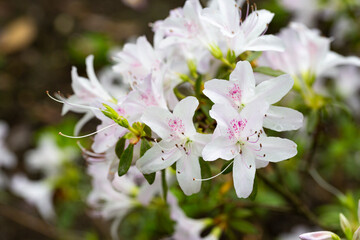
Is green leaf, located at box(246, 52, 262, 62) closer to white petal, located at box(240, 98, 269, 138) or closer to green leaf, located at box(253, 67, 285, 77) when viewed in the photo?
green leaf, located at box(253, 67, 285, 77)

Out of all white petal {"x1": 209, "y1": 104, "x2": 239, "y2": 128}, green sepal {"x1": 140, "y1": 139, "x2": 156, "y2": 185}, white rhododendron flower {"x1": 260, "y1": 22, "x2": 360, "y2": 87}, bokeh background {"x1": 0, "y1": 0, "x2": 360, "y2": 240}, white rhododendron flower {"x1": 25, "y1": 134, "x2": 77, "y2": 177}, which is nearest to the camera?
white petal {"x1": 209, "y1": 104, "x2": 239, "y2": 128}

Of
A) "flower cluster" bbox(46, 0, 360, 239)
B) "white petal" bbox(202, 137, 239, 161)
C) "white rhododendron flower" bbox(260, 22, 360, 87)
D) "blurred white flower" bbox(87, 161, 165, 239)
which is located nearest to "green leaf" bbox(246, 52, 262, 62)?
"flower cluster" bbox(46, 0, 360, 239)

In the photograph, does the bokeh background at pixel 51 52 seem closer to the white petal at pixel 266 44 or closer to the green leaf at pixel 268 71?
the green leaf at pixel 268 71

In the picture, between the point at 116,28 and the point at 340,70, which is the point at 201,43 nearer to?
the point at 340,70

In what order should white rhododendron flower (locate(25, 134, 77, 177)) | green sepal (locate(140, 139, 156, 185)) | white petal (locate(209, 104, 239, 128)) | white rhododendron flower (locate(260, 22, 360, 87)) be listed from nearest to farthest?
white petal (locate(209, 104, 239, 128)), green sepal (locate(140, 139, 156, 185)), white rhododendron flower (locate(260, 22, 360, 87)), white rhododendron flower (locate(25, 134, 77, 177))

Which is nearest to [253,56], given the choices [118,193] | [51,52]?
[118,193]

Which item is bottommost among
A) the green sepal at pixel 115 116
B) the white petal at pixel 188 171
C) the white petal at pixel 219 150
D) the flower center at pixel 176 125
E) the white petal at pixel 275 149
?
the white petal at pixel 188 171

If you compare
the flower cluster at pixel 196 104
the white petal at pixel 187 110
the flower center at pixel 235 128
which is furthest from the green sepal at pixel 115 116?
the flower center at pixel 235 128
